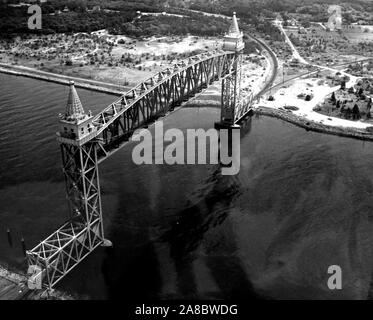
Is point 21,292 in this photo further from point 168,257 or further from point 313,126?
point 313,126

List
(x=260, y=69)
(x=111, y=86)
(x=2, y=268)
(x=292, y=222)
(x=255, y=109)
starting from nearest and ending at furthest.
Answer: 1. (x=2, y=268)
2. (x=292, y=222)
3. (x=255, y=109)
4. (x=111, y=86)
5. (x=260, y=69)

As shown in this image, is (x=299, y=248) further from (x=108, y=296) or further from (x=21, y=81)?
(x=21, y=81)

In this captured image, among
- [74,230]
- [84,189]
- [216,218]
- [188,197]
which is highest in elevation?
[84,189]

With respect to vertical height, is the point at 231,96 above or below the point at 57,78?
above

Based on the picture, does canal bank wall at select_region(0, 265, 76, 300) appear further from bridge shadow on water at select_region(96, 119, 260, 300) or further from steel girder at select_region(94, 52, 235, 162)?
steel girder at select_region(94, 52, 235, 162)

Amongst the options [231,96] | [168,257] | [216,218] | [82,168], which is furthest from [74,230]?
[231,96]
